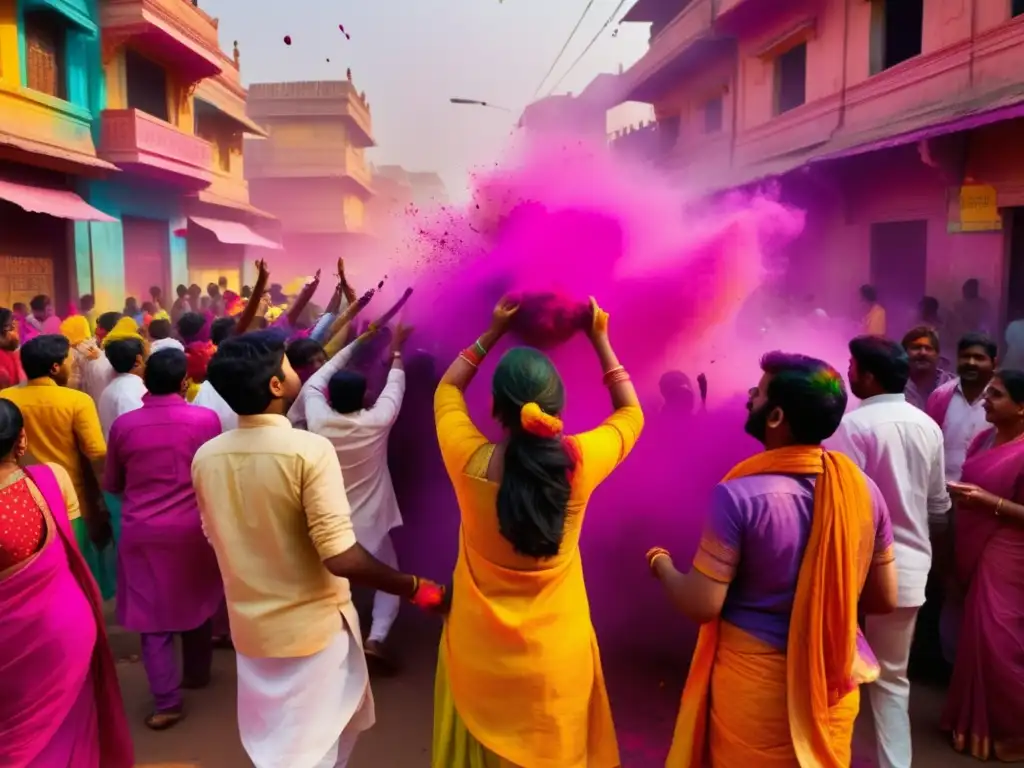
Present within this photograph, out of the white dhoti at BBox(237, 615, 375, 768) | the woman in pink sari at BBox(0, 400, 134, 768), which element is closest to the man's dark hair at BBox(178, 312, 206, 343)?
the woman in pink sari at BBox(0, 400, 134, 768)

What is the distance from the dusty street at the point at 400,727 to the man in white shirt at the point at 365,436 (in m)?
0.30

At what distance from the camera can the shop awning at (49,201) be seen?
38.0 ft

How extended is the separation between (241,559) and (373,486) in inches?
62.5

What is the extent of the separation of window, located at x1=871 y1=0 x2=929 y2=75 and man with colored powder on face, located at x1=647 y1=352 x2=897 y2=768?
1040cm

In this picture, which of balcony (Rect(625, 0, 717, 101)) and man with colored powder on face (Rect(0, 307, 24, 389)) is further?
balcony (Rect(625, 0, 717, 101))

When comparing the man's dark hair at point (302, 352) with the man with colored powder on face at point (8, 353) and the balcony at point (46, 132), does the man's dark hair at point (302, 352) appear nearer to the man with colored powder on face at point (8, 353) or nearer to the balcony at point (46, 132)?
the man with colored powder on face at point (8, 353)

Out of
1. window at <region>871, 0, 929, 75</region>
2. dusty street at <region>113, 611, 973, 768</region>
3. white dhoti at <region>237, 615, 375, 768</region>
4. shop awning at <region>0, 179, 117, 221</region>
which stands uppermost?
window at <region>871, 0, 929, 75</region>

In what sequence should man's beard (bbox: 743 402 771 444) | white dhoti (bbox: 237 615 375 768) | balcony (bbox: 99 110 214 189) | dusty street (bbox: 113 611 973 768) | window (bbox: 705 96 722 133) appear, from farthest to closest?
window (bbox: 705 96 722 133) → balcony (bbox: 99 110 214 189) → dusty street (bbox: 113 611 973 768) → white dhoti (bbox: 237 615 375 768) → man's beard (bbox: 743 402 771 444)

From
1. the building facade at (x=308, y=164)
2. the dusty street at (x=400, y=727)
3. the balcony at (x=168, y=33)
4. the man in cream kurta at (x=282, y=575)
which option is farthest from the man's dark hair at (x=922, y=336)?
the building facade at (x=308, y=164)

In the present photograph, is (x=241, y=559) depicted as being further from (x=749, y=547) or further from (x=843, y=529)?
(x=843, y=529)

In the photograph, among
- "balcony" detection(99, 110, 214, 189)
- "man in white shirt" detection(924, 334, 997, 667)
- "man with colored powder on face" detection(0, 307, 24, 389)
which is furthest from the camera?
"balcony" detection(99, 110, 214, 189)

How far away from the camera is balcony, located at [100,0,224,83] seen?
48.4 feet

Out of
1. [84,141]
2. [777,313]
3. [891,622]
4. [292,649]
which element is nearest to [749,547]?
[891,622]

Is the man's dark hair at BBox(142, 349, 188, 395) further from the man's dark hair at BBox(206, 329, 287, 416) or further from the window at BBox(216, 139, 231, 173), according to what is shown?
the window at BBox(216, 139, 231, 173)
